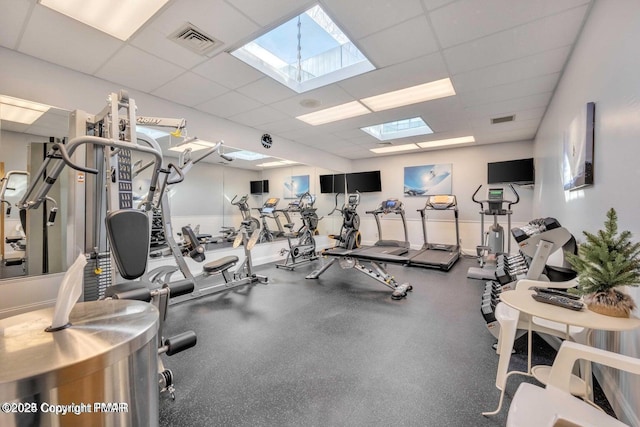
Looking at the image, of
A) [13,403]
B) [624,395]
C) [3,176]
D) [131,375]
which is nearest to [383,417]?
[624,395]

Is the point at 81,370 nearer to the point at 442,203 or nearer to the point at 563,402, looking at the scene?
the point at 563,402

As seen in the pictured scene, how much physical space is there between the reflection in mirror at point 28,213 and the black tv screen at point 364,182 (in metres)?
6.74

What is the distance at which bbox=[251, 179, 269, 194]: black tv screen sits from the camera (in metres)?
7.30

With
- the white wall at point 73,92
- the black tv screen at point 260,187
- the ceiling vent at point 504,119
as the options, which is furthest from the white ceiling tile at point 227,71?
the ceiling vent at point 504,119

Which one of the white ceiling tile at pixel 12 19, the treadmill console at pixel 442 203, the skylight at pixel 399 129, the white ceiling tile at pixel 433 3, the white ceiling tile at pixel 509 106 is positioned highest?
the skylight at pixel 399 129

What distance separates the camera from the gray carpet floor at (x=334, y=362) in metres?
1.70

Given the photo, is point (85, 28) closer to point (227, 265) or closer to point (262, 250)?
point (227, 265)

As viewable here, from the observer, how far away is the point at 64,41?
259 centimetres

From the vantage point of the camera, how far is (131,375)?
2.66 ft

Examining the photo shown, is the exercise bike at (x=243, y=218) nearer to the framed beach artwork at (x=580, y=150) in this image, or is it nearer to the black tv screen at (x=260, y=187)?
the black tv screen at (x=260, y=187)

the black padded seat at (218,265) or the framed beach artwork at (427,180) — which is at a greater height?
the framed beach artwork at (427,180)

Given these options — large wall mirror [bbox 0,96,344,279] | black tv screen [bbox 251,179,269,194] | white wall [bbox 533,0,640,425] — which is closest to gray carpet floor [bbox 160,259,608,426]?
white wall [bbox 533,0,640,425]

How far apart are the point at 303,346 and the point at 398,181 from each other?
6521 millimetres

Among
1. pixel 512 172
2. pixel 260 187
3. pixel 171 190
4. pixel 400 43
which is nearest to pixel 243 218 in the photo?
pixel 260 187
